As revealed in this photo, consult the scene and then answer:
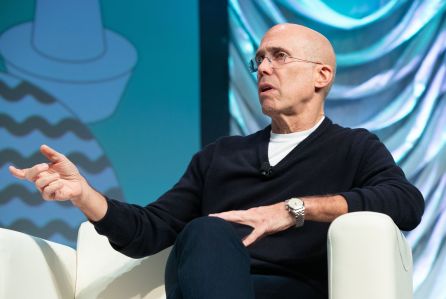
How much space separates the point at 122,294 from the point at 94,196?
278 mm

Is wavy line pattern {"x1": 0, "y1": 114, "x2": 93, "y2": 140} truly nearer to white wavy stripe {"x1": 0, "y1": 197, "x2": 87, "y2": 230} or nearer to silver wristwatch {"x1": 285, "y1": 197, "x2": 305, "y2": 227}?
white wavy stripe {"x1": 0, "y1": 197, "x2": 87, "y2": 230}

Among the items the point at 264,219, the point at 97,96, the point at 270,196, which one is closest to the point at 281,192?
the point at 270,196

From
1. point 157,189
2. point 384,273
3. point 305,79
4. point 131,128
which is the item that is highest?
point 305,79

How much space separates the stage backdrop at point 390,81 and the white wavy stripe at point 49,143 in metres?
0.62

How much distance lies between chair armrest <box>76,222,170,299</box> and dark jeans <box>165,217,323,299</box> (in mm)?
348

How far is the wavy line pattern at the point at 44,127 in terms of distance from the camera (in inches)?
125

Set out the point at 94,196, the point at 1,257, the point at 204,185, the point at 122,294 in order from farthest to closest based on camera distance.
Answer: the point at 204,185 → the point at 122,294 → the point at 94,196 → the point at 1,257

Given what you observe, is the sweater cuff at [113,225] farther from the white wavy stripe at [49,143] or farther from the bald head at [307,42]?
the white wavy stripe at [49,143]

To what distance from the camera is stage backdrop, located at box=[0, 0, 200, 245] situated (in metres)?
3.13

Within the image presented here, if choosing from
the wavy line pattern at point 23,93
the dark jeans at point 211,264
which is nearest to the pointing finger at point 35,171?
the dark jeans at point 211,264

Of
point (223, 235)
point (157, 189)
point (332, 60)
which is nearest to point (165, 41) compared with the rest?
point (157, 189)

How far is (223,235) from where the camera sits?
135 cm

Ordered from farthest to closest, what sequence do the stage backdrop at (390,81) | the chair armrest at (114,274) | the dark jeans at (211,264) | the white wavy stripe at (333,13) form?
the white wavy stripe at (333,13), the stage backdrop at (390,81), the chair armrest at (114,274), the dark jeans at (211,264)

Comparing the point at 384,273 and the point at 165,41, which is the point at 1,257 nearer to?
the point at 384,273
